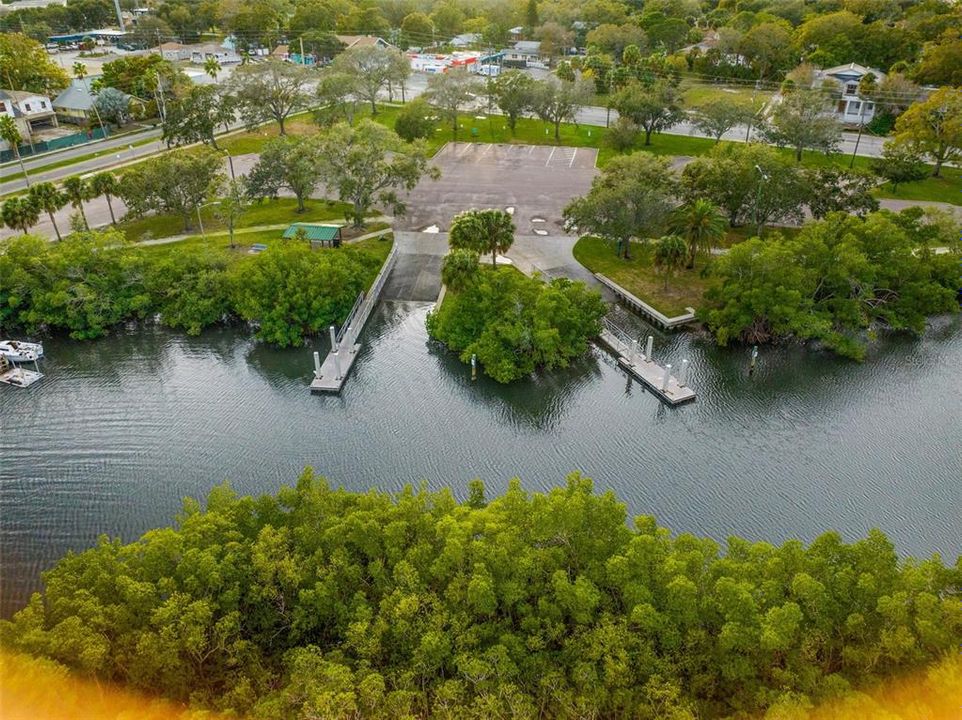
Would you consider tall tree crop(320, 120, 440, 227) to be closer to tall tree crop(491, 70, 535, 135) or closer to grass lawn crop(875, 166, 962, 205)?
tall tree crop(491, 70, 535, 135)

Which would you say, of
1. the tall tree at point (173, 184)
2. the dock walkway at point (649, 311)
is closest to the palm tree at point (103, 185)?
the tall tree at point (173, 184)

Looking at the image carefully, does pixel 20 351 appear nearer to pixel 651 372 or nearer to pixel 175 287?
pixel 175 287

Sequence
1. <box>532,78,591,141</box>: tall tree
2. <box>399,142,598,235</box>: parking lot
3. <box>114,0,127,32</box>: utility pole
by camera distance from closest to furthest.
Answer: <box>399,142,598,235</box>: parking lot → <box>532,78,591,141</box>: tall tree → <box>114,0,127,32</box>: utility pole

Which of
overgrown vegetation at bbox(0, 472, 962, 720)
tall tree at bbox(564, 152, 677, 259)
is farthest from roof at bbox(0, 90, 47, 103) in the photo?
overgrown vegetation at bbox(0, 472, 962, 720)

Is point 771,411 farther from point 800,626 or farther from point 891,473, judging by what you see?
point 800,626

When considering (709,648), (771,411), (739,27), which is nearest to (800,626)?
(709,648)

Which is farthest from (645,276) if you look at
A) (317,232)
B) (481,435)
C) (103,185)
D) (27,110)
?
(27,110)

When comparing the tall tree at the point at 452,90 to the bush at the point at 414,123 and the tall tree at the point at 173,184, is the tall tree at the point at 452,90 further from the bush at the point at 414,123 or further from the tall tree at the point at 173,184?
the tall tree at the point at 173,184

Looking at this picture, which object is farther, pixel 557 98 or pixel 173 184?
pixel 557 98
